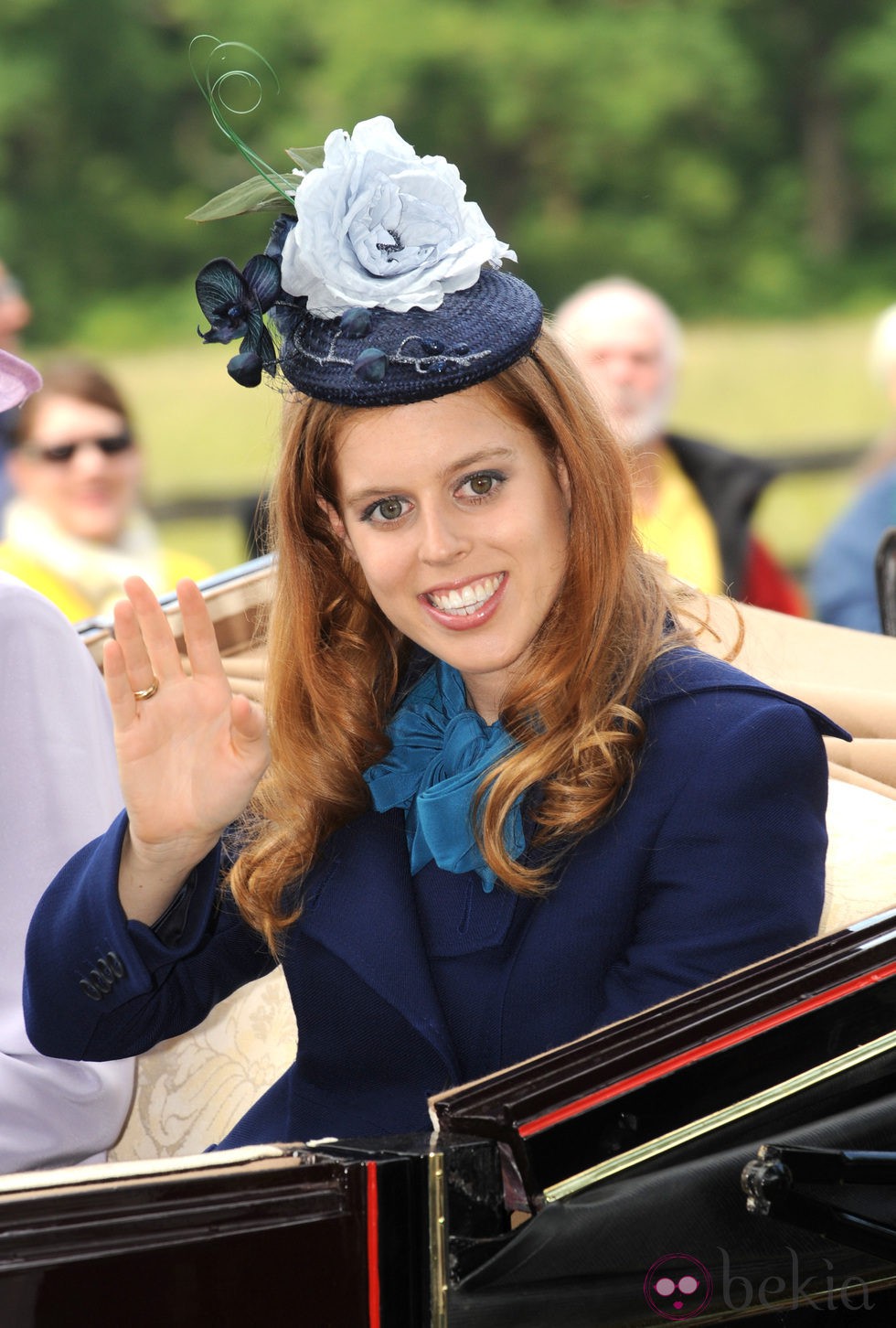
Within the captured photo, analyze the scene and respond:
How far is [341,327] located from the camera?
→ 1408 mm

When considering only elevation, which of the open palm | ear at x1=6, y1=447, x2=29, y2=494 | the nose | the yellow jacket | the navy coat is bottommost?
the navy coat

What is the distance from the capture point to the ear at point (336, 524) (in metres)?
1.57

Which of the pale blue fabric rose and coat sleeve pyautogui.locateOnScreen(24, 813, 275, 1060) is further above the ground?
the pale blue fabric rose

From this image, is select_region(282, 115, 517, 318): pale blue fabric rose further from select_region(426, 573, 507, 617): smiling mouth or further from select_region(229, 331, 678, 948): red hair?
select_region(426, 573, 507, 617): smiling mouth

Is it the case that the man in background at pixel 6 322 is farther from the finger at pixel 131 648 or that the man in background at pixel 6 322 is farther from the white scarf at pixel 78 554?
the finger at pixel 131 648

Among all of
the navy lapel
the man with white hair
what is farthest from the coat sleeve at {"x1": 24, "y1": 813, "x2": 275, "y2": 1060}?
the man with white hair

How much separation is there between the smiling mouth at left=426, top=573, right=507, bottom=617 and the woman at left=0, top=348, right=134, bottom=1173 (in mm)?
443

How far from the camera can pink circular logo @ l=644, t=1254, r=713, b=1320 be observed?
111 cm

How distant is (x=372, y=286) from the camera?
4.54 feet

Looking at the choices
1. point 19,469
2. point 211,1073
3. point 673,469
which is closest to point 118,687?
point 211,1073

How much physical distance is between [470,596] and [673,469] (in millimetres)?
2300

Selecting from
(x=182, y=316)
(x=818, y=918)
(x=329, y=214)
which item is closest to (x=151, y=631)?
(x=329, y=214)

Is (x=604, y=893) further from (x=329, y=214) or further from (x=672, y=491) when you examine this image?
(x=672, y=491)

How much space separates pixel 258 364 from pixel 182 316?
9759mm
